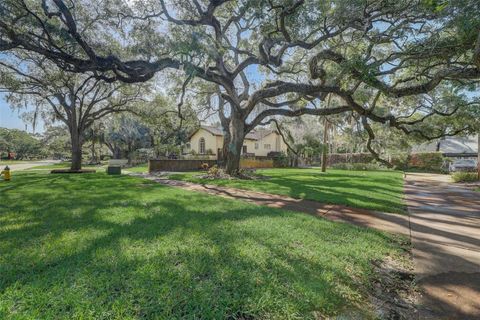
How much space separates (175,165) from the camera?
2111 centimetres

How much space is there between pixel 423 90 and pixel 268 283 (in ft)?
28.5

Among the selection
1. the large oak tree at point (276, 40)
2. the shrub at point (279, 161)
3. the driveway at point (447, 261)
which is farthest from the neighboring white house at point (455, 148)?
the driveway at point (447, 261)

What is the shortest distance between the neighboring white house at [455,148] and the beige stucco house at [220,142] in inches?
770

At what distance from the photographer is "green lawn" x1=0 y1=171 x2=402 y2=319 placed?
90.1 inches

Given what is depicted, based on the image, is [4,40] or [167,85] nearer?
[4,40]

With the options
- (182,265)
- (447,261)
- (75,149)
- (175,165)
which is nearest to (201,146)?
(175,165)

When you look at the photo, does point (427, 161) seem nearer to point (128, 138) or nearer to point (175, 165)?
point (175, 165)

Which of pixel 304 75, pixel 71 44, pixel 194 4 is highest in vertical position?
pixel 194 4

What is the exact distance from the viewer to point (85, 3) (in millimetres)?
11398

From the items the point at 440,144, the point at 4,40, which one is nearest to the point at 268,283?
the point at 4,40

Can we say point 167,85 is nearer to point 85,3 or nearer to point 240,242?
point 85,3

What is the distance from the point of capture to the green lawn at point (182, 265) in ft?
7.51

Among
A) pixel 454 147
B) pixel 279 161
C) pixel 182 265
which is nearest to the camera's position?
pixel 182 265

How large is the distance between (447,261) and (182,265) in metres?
3.49
